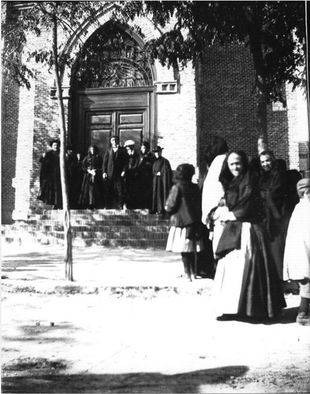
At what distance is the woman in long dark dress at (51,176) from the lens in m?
9.40

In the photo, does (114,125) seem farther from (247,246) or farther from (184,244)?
(247,246)

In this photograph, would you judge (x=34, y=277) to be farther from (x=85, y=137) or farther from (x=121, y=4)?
(x=85, y=137)

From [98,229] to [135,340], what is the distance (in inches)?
211

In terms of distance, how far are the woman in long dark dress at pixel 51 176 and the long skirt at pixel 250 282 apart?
19.6 feet

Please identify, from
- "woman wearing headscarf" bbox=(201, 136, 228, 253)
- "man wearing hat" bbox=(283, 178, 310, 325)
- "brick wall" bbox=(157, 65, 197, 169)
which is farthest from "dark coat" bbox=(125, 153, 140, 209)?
"man wearing hat" bbox=(283, 178, 310, 325)

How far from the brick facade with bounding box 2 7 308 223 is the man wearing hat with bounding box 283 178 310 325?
24.8 feet

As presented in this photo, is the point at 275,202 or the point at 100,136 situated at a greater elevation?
the point at 100,136

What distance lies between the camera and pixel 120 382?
2596 mm

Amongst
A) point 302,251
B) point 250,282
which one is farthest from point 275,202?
point 250,282

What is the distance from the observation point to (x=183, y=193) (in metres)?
5.85

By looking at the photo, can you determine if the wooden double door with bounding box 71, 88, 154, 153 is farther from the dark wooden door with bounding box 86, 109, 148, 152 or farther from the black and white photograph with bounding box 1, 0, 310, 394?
the black and white photograph with bounding box 1, 0, 310, 394

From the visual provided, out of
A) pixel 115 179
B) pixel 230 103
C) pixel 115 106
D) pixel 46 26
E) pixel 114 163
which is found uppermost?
pixel 230 103

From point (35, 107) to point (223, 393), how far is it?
10.8 metres

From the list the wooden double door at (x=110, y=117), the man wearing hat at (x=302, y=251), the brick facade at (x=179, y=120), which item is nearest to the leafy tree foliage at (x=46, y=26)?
the man wearing hat at (x=302, y=251)
